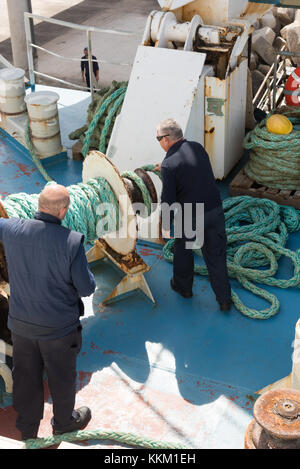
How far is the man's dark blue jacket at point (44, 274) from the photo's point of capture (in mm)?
3434

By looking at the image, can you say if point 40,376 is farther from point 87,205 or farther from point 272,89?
point 272,89

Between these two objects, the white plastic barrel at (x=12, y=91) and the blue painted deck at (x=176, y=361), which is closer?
the blue painted deck at (x=176, y=361)

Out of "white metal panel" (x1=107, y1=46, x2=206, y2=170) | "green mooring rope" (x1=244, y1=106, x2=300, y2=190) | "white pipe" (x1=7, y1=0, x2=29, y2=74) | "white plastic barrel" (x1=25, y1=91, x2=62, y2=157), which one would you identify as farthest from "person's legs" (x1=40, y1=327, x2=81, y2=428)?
"white pipe" (x1=7, y1=0, x2=29, y2=74)

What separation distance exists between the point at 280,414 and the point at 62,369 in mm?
1551

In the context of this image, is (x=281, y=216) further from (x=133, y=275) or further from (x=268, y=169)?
(x=133, y=275)

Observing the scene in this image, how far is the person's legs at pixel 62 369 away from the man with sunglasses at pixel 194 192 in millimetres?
1379

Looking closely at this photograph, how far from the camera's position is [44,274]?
3.46 metres

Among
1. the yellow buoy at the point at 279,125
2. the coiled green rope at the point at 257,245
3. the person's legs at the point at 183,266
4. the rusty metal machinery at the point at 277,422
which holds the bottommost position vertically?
the coiled green rope at the point at 257,245

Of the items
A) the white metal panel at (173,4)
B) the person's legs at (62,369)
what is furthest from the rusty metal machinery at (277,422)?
the white metal panel at (173,4)

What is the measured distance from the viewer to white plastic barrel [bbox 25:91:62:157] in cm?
696

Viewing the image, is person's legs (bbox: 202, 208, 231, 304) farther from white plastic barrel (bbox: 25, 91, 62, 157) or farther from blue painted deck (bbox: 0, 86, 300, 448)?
white plastic barrel (bbox: 25, 91, 62, 157)

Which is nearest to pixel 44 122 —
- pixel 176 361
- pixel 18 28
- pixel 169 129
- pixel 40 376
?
pixel 169 129

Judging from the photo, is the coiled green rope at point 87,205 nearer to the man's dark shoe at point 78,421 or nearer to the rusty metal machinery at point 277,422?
the man's dark shoe at point 78,421

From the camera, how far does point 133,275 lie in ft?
16.6
